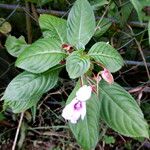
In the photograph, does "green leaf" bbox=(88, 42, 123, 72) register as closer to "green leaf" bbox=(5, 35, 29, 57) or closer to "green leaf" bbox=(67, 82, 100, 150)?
"green leaf" bbox=(67, 82, 100, 150)

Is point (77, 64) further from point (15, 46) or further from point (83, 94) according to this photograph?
point (15, 46)

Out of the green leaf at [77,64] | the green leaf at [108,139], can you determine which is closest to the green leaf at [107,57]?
the green leaf at [77,64]

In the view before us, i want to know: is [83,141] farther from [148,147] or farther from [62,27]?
[148,147]

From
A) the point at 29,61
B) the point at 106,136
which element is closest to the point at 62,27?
the point at 29,61

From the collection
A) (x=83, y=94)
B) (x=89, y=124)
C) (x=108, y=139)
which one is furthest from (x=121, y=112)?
(x=108, y=139)

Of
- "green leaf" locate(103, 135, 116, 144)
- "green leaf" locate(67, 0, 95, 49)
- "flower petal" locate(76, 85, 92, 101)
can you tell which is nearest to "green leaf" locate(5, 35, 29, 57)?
"green leaf" locate(67, 0, 95, 49)

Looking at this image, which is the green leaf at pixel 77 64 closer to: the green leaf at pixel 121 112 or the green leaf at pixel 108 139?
the green leaf at pixel 121 112
